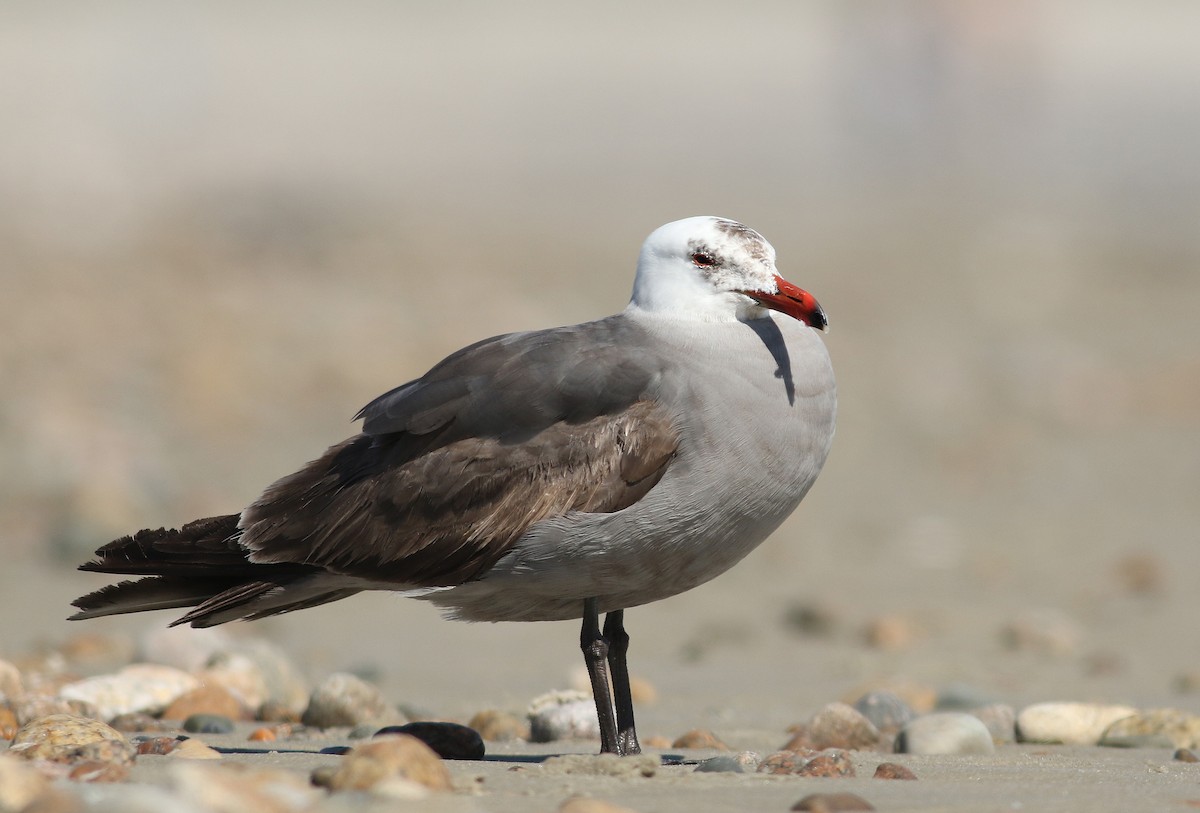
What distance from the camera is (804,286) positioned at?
55.0 feet

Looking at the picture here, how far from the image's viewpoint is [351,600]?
29.3ft

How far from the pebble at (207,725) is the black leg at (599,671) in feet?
4.54

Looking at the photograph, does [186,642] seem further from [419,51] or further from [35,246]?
[419,51]

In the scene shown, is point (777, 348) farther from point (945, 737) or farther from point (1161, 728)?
point (1161, 728)

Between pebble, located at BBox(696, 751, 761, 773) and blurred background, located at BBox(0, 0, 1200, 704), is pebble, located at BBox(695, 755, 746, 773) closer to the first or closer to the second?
pebble, located at BBox(696, 751, 761, 773)

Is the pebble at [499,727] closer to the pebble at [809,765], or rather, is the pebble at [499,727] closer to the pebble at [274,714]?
the pebble at [274,714]

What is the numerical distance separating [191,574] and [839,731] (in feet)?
6.86

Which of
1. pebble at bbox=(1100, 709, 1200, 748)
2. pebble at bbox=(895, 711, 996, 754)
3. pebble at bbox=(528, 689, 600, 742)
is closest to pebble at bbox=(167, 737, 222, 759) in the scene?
pebble at bbox=(528, 689, 600, 742)

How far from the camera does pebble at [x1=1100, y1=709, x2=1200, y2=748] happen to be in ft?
17.8

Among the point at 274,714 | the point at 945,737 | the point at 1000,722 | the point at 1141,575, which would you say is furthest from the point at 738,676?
the point at 1141,575

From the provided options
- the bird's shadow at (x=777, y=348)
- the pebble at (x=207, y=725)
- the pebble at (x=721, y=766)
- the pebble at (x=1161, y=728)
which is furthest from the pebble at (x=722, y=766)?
the pebble at (x=207, y=725)

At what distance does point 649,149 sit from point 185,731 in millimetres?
34645

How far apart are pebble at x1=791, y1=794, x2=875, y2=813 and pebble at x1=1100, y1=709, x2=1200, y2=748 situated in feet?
6.84

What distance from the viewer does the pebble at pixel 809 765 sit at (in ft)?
14.3
